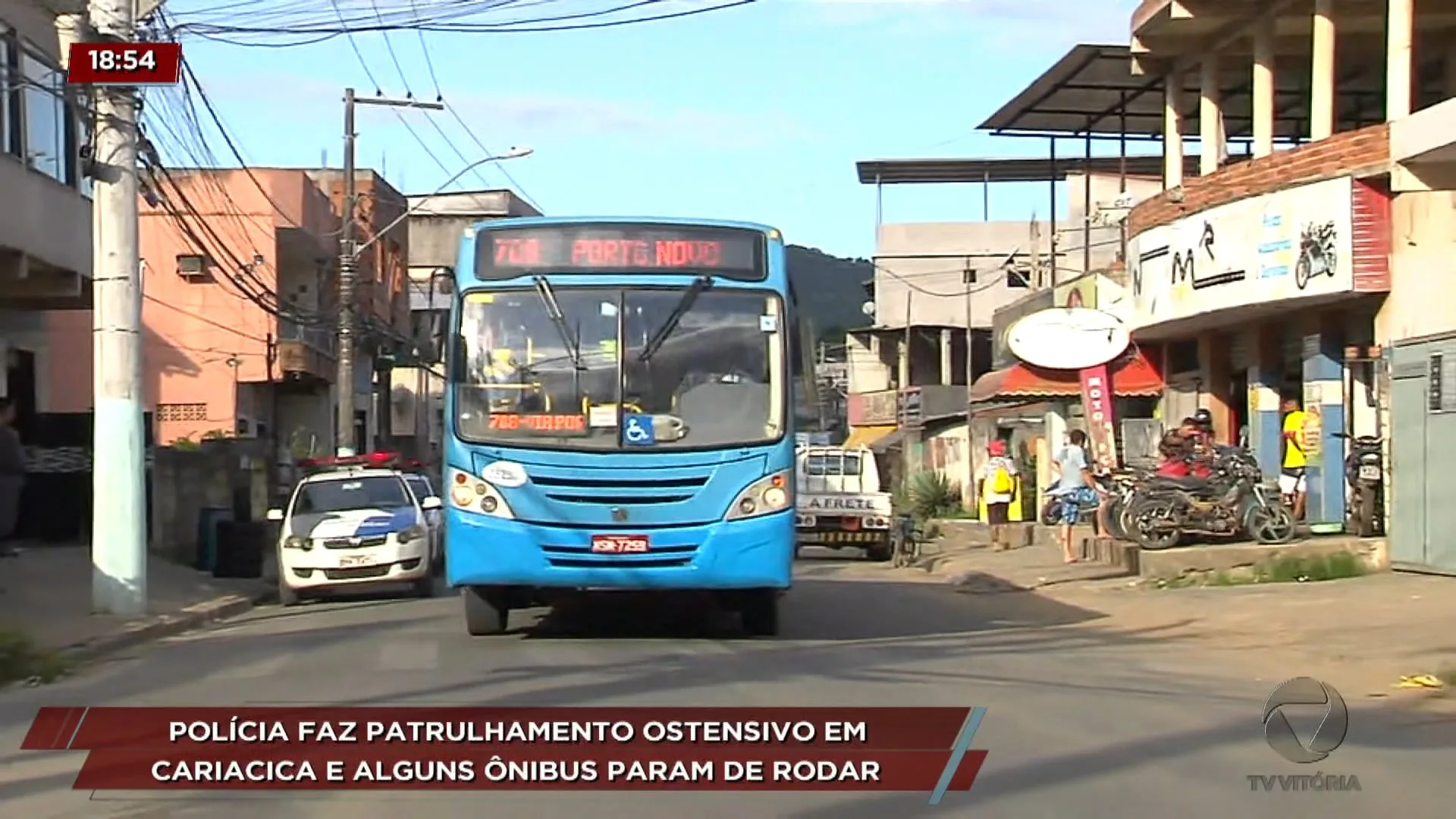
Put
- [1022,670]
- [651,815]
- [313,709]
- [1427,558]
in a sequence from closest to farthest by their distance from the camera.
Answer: [651,815], [313,709], [1022,670], [1427,558]

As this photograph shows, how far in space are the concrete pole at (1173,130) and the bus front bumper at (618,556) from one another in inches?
620

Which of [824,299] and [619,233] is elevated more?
[824,299]

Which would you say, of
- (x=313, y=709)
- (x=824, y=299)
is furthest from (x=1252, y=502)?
(x=824, y=299)

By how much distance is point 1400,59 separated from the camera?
2008cm

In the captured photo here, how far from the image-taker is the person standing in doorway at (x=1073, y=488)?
2386 centimetres

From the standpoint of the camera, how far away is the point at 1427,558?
18.0 meters

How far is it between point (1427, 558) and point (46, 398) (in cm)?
2211

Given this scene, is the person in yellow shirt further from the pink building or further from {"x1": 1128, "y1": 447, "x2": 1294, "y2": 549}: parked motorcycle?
the pink building

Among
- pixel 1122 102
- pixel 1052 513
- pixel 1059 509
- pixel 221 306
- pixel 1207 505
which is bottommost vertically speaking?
pixel 1052 513

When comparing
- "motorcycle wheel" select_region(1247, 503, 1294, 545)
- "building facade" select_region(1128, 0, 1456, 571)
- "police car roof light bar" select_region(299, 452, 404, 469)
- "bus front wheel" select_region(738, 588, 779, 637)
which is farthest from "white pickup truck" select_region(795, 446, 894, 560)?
"bus front wheel" select_region(738, 588, 779, 637)

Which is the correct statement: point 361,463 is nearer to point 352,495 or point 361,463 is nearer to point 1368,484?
point 352,495

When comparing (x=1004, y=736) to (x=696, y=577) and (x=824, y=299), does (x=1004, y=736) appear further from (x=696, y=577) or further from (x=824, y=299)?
(x=824, y=299)
